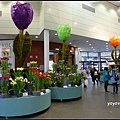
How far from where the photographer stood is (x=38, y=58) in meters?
15.2

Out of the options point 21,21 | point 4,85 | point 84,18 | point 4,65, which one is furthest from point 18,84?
point 84,18

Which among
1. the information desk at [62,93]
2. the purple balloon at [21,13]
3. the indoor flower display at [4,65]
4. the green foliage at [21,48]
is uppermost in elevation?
the purple balloon at [21,13]

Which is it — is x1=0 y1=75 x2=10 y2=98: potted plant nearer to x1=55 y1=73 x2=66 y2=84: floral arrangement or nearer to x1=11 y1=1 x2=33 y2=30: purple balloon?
x1=11 y1=1 x2=33 y2=30: purple balloon

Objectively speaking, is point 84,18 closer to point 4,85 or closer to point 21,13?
point 21,13

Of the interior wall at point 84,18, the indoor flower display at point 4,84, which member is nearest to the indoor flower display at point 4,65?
the indoor flower display at point 4,84

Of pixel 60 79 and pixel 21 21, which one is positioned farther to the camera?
pixel 60 79

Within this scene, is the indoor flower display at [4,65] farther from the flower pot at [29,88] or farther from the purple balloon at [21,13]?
the purple balloon at [21,13]

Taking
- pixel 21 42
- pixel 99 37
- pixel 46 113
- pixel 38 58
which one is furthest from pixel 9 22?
pixel 46 113

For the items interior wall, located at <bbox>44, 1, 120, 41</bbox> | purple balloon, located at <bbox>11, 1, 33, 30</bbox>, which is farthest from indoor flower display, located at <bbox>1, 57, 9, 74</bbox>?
interior wall, located at <bbox>44, 1, 120, 41</bbox>

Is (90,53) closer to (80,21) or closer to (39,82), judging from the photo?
(80,21)

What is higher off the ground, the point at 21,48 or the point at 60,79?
the point at 21,48

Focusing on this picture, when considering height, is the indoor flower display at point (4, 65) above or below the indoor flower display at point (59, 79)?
above

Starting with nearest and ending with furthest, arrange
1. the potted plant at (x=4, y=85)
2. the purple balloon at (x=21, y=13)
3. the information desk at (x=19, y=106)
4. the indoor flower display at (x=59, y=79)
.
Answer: the information desk at (x=19, y=106)
the potted plant at (x=4, y=85)
the purple balloon at (x=21, y=13)
the indoor flower display at (x=59, y=79)

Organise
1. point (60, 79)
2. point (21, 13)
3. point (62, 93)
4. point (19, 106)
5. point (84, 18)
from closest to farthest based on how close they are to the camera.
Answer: point (19, 106), point (21, 13), point (62, 93), point (60, 79), point (84, 18)
